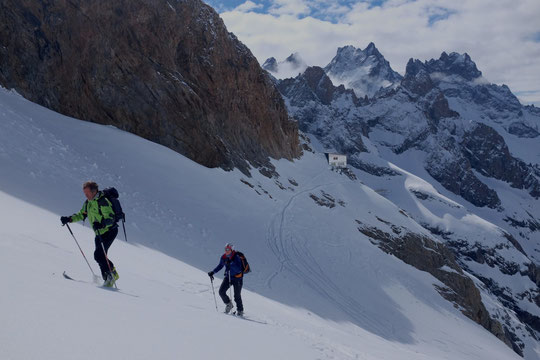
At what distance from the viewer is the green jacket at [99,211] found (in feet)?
27.5

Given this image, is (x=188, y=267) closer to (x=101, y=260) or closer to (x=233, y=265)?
(x=233, y=265)

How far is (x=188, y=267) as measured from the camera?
15859 mm

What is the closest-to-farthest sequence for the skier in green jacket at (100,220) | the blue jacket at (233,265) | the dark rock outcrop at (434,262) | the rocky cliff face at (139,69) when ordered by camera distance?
the skier in green jacket at (100,220)
the blue jacket at (233,265)
the rocky cliff face at (139,69)
the dark rock outcrop at (434,262)

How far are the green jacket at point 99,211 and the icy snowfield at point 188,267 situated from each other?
40.2 inches

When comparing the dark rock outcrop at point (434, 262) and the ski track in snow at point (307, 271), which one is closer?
the ski track in snow at point (307, 271)

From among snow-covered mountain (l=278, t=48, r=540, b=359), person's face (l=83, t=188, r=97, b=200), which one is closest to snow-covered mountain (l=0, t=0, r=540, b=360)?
person's face (l=83, t=188, r=97, b=200)

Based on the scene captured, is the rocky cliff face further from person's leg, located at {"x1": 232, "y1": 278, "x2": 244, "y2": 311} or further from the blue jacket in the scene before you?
person's leg, located at {"x1": 232, "y1": 278, "x2": 244, "y2": 311}

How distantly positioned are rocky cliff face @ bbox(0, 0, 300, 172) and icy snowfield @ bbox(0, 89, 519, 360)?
2442 mm

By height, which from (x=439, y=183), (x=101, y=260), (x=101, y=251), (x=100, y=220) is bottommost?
(x=101, y=260)

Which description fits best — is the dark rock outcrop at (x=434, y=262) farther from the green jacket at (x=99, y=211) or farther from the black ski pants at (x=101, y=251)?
the green jacket at (x=99, y=211)

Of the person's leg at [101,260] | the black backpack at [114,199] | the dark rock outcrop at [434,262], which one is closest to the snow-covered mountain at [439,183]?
the dark rock outcrop at [434,262]

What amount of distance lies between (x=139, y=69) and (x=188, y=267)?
2602cm

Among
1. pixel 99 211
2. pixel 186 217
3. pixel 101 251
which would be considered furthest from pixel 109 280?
pixel 186 217

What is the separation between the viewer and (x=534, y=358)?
61781 millimetres
